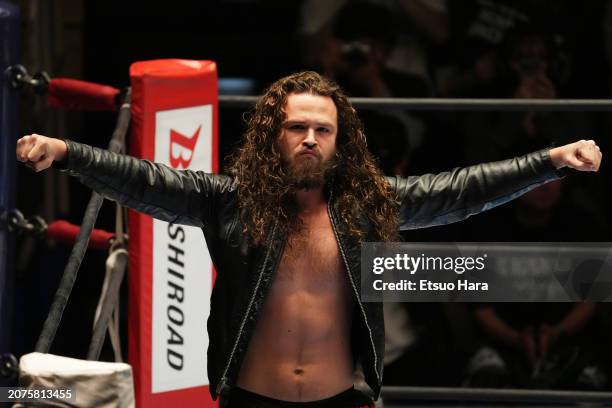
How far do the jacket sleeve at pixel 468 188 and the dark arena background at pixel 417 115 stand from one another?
4.84ft

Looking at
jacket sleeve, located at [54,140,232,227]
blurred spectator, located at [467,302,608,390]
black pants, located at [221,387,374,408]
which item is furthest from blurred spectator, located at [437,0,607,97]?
black pants, located at [221,387,374,408]

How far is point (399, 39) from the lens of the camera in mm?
5156

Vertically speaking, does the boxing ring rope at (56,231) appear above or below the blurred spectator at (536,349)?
above

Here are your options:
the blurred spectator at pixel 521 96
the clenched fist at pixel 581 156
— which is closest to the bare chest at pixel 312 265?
the clenched fist at pixel 581 156

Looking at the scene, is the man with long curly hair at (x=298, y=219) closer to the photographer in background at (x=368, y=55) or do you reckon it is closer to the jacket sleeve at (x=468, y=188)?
the jacket sleeve at (x=468, y=188)

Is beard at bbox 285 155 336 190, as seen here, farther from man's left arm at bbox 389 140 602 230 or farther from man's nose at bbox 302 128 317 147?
man's left arm at bbox 389 140 602 230

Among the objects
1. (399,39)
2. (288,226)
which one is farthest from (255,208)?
(399,39)

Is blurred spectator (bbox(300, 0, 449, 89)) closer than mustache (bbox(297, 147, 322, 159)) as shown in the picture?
No

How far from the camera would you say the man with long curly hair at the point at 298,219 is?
2.83m

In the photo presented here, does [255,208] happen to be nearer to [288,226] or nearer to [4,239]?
[288,226]

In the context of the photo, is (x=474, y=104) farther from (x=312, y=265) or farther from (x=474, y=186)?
(x=312, y=265)

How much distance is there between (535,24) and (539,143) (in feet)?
1.79

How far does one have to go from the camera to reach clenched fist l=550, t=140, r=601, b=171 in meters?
2.83

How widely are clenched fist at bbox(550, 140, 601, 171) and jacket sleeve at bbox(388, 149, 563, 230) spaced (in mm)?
40
